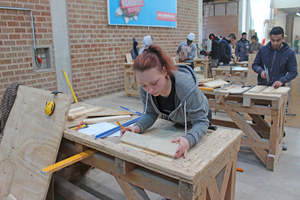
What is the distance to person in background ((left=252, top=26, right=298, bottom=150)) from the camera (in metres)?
3.23

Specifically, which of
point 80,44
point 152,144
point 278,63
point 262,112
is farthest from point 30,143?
point 80,44

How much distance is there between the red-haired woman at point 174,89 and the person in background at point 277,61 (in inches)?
81.9

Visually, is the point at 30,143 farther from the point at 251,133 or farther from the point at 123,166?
the point at 251,133

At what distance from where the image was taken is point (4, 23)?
4715mm

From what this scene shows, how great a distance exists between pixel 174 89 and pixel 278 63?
8.06ft

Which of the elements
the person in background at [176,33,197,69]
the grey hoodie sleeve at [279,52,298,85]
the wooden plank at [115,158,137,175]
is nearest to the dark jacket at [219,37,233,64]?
the person in background at [176,33,197,69]

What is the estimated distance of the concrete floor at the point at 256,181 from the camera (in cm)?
243

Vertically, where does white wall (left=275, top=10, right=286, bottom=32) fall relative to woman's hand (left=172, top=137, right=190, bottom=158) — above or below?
above

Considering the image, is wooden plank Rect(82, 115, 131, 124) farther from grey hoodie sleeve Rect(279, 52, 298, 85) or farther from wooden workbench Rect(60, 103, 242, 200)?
grey hoodie sleeve Rect(279, 52, 298, 85)

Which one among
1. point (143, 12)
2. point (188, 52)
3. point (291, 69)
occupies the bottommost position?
point (291, 69)

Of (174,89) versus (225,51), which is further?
(225,51)

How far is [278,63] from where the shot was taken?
3.40 m

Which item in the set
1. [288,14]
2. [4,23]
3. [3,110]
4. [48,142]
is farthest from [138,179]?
[288,14]

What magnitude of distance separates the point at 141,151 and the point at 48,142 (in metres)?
0.82
